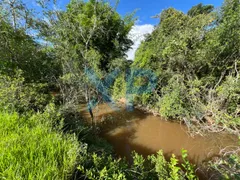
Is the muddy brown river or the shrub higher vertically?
the shrub

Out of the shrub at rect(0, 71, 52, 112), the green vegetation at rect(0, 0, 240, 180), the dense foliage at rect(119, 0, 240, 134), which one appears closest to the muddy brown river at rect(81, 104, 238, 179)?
the green vegetation at rect(0, 0, 240, 180)

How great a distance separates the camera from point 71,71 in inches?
152

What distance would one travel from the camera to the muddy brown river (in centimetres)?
363

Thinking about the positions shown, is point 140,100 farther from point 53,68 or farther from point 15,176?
point 15,176

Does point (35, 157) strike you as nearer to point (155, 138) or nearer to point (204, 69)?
point (155, 138)

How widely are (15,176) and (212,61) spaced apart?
17.1 ft

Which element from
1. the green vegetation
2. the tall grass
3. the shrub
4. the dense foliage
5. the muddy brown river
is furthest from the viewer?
the dense foliage

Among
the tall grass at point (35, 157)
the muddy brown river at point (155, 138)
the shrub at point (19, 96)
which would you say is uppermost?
the shrub at point (19, 96)

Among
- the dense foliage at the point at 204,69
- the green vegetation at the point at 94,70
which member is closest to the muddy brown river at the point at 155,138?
the green vegetation at the point at 94,70

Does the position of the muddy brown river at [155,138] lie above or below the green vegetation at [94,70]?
below

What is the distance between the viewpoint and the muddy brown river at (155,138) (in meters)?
3.63

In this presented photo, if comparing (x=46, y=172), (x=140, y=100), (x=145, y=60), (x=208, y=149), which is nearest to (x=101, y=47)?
(x=145, y=60)

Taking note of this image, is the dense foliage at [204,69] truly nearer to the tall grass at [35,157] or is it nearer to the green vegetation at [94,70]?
the green vegetation at [94,70]

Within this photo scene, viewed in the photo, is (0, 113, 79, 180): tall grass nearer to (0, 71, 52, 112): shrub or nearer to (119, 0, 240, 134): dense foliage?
(0, 71, 52, 112): shrub
